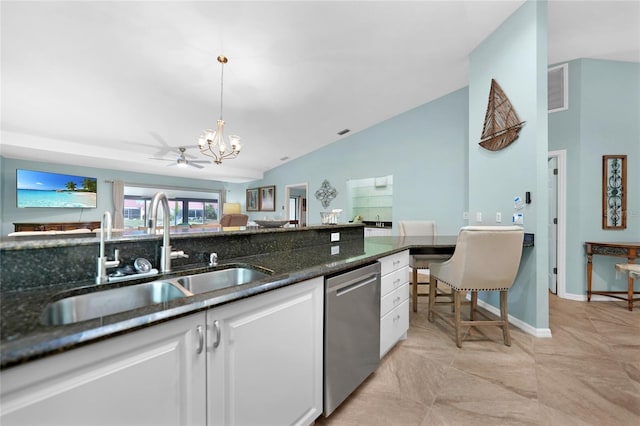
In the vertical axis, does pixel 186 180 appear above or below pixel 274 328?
above

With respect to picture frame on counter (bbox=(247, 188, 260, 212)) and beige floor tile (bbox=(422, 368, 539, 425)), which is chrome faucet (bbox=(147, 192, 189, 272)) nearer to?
beige floor tile (bbox=(422, 368, 539, 425))

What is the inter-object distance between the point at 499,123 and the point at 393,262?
6.81 ft

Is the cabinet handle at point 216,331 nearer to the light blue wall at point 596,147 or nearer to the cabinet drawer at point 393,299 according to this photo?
the cabinet drawer at point 393,299

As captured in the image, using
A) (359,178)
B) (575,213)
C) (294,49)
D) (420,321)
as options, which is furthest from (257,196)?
(575,213)

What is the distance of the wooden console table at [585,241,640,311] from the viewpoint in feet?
9.46

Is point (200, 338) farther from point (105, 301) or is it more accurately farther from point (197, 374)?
point (105, 301)

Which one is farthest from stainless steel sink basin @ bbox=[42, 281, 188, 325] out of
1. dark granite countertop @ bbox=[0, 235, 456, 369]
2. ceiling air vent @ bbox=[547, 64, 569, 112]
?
ceiling air vent @ bbox=[547, 64, 569, 112]

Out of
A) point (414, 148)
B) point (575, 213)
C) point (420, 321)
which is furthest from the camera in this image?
point (414, 148)

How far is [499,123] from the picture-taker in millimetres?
2779

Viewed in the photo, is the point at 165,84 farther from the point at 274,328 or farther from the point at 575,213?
the point at 575,213

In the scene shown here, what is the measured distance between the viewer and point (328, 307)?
4.26ft

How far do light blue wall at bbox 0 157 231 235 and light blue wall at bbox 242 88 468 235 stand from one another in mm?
5204

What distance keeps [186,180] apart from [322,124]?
17.2ft

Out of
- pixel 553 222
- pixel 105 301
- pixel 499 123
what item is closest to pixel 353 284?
pixel 105 301
